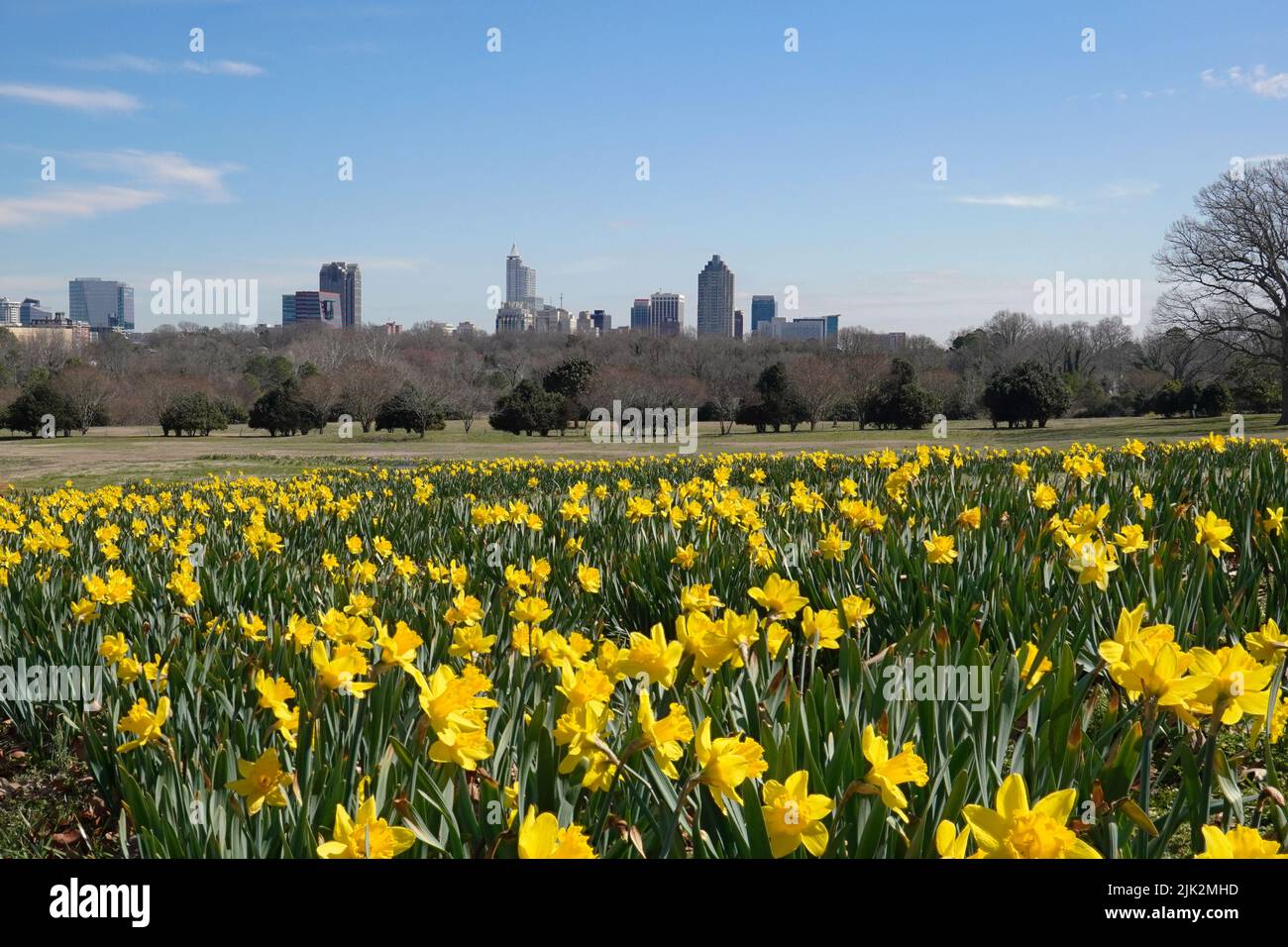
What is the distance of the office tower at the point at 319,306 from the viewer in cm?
11925

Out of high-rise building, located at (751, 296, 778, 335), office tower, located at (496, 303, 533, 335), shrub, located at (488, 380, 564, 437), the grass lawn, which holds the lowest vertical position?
the grass lawn

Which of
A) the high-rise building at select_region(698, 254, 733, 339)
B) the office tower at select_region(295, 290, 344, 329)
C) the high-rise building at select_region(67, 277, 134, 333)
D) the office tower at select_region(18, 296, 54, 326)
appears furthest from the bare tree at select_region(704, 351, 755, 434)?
the office tower at select_region(18, 296, 54, 326)

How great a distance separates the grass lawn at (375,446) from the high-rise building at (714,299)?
200ft

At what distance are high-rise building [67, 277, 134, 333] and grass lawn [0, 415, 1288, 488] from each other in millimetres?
102253

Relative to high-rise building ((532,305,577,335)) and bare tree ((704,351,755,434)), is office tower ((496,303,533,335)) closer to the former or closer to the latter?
high-rise building ((532,305,577,335))

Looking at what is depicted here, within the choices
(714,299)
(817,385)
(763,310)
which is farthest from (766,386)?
(763,310)

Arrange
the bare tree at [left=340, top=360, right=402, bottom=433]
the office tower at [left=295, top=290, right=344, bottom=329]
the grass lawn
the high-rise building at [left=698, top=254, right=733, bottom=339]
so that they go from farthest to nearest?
the office tower at [left=295, top=290, right=344, bottom=329]
the high-rise building at [left=698, top=254, right=733, bottom=339]
the bare tree at [left=340, top=360, right=402, bottom=433]
the grass lawn

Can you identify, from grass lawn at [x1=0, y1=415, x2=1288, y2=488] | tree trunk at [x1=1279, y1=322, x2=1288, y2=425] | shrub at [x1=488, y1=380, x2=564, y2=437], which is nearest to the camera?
grass lawn at [x1=0, y1=415, x2=1288, y2=488]

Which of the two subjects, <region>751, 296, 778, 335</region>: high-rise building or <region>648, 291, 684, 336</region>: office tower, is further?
<region>751, 296, 778, 335</region>: high-rise building

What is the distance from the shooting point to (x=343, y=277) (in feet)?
408

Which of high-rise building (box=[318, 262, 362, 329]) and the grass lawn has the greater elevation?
high-rise building (box=[318, 262, 362, 329])

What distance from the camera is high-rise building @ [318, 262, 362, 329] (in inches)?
4828

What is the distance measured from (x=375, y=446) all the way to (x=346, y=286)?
10381cm
